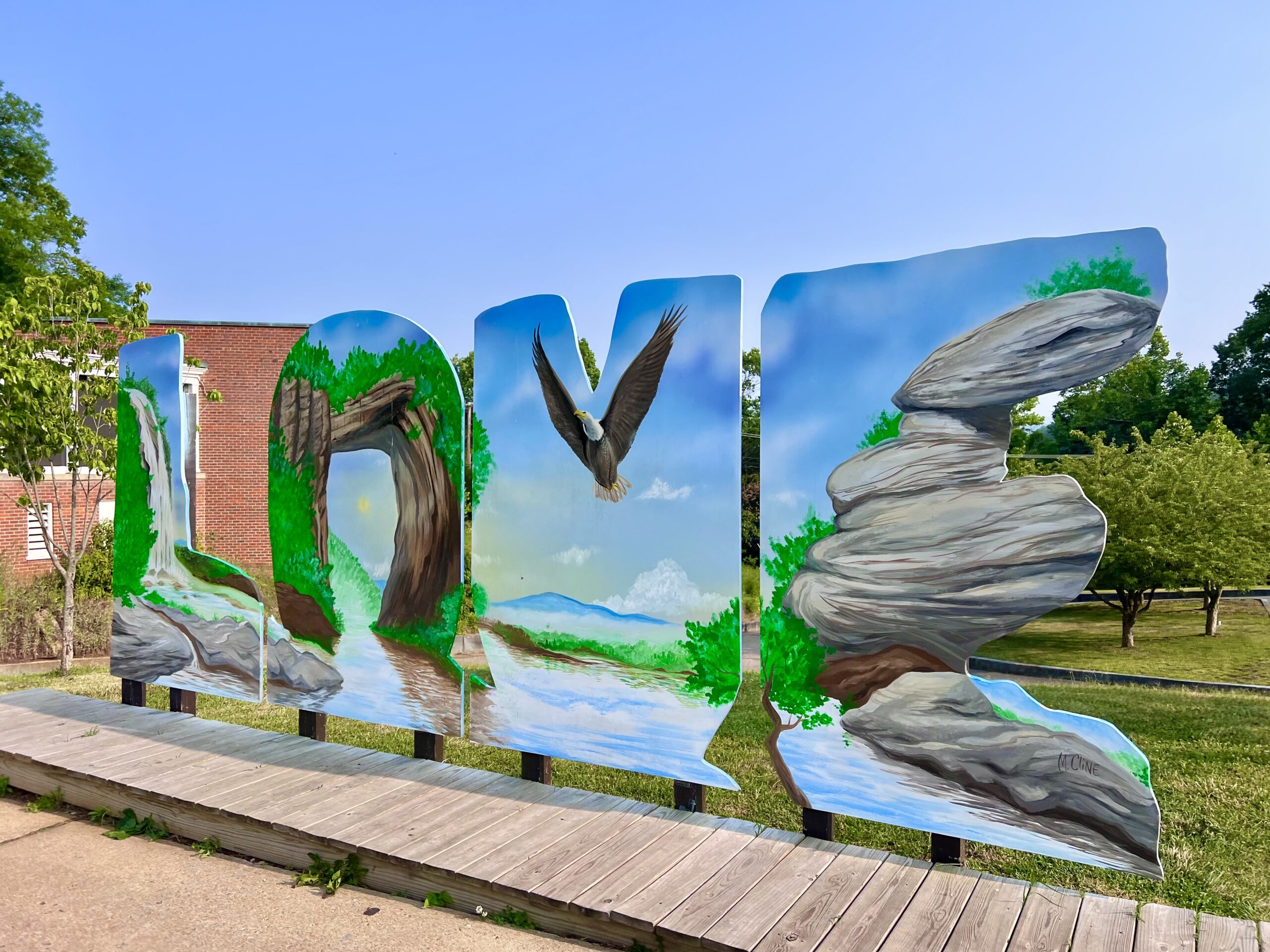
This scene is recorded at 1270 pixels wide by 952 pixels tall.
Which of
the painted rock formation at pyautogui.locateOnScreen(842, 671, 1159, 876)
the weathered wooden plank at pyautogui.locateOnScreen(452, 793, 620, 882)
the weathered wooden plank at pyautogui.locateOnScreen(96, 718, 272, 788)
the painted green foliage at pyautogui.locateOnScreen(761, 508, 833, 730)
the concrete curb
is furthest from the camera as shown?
the concrete curb

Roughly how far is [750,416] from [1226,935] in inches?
830

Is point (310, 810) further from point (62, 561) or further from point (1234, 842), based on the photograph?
point (62, 561)

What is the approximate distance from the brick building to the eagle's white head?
1516 centimetres

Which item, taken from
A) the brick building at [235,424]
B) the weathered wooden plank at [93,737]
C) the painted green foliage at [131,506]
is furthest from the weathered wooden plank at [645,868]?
the brick building at [235,424]

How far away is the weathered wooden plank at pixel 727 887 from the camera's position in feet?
9.46

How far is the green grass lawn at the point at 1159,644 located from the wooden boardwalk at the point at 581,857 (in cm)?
1087

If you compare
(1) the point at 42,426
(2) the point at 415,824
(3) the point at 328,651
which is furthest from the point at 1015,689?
(1) the point at 42,426

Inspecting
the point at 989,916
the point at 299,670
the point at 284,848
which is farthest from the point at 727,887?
the point at 299,670

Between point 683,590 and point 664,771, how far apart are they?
2.73 ft

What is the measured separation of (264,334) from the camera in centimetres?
1836

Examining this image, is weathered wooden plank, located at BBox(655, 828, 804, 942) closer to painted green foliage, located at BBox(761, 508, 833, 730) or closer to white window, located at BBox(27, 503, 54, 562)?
painted green foliage, located at BBox(761, 508, 833, 730)

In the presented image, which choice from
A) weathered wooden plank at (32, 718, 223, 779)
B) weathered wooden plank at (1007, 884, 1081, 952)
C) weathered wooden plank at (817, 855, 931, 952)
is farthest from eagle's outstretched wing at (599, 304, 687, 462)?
weathered wooden plank at (32, 718, 223, 779)

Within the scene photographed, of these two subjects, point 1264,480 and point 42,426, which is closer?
point 42,426

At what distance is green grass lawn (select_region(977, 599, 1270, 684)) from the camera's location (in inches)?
512
